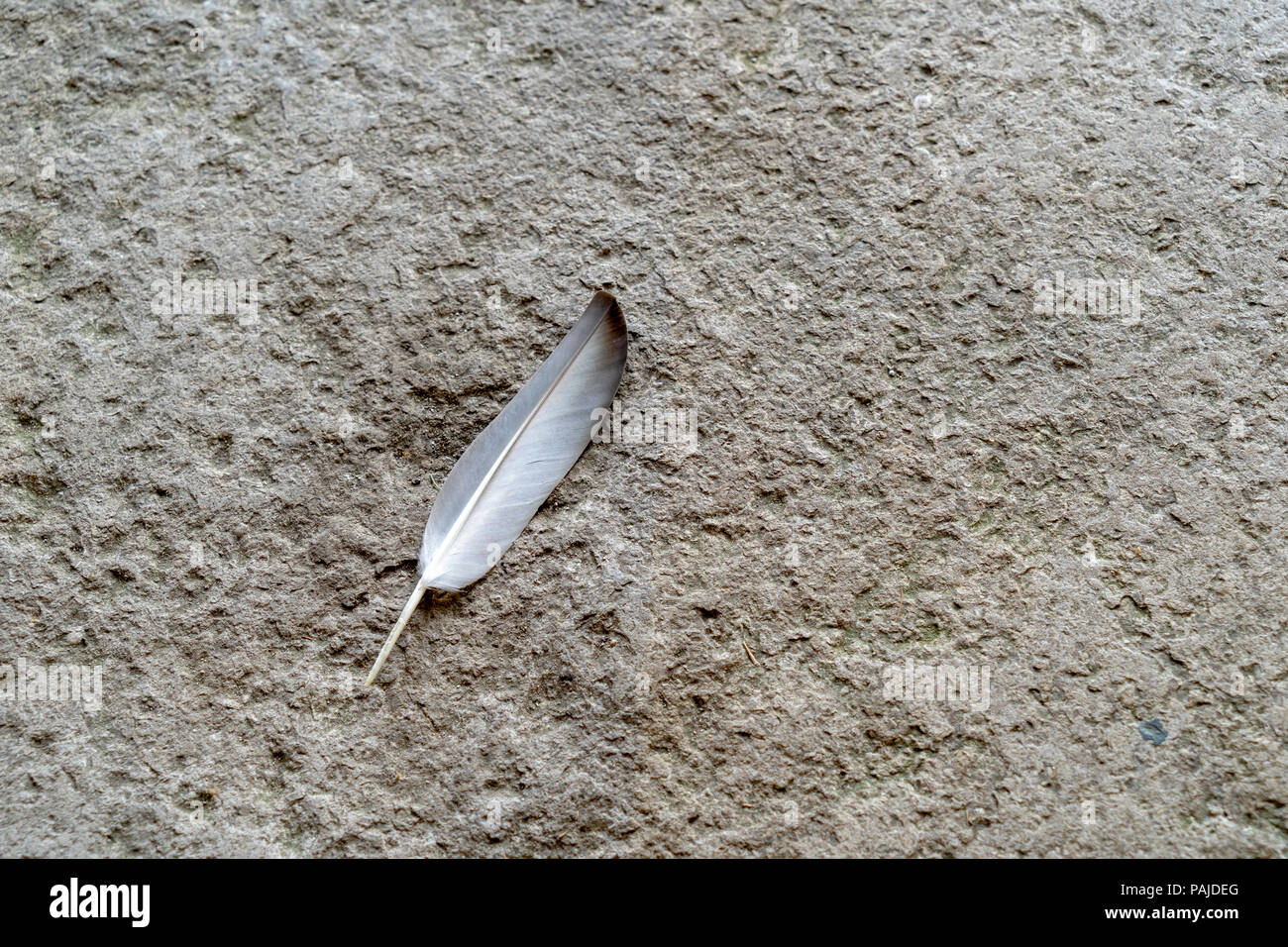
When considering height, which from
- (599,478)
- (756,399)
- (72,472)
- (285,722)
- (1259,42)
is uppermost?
(1259,42)

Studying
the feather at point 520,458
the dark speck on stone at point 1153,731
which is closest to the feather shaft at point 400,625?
the feather at point 520,458

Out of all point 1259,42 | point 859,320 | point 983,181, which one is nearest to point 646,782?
point 859,320

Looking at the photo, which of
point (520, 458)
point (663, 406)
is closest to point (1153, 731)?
point (663, 406)

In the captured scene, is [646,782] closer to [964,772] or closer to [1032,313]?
[964,772]

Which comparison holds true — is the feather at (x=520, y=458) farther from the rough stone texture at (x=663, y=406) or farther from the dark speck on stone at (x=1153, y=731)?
the dark speck on stone at (x=1153, y=731)

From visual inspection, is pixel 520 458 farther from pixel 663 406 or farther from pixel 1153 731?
pixel 1153 731

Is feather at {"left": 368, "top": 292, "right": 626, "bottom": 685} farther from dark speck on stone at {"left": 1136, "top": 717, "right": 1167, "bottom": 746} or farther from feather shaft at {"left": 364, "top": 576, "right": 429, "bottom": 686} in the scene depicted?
dark speck on stone at {"left": 1136, "top": 717, "right": 1167, "bottom": 746}

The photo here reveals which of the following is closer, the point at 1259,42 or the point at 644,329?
the point at 644,329
